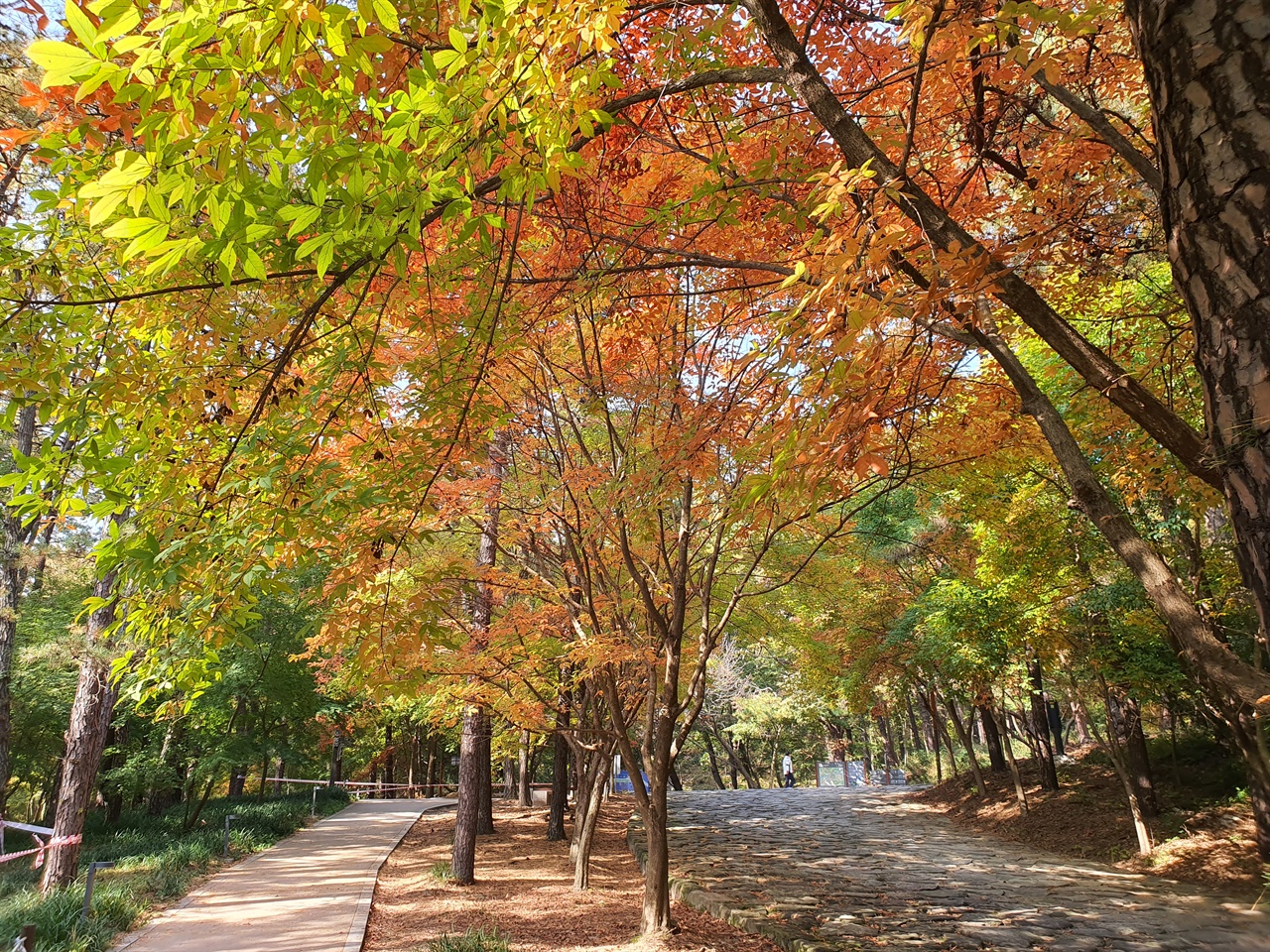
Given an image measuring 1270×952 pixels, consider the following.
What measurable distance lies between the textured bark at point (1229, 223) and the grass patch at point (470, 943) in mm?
6836

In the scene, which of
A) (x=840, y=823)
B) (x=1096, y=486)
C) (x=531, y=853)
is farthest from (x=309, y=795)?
(x=1096, y=486)

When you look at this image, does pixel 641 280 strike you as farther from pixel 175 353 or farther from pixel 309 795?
pixel 309 795

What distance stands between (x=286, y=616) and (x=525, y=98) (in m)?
15.0

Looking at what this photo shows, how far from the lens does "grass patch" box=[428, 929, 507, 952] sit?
643 centimetres

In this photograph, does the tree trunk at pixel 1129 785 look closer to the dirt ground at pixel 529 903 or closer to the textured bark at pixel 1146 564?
the dirt ground at pixel 529 903

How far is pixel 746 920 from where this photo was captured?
6.81 metres

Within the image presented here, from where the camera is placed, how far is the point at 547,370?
25.4 ft

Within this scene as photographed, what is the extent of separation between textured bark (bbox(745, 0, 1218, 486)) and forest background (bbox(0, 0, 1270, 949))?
2 cm

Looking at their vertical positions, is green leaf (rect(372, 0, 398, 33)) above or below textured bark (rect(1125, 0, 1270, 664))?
above

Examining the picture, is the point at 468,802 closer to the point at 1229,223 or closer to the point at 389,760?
the point at 1229,223

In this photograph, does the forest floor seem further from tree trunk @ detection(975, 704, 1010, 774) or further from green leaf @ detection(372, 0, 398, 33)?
green leaf @ detection(372, 0, 398, 33)

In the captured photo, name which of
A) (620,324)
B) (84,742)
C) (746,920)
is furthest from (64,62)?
(84,742)

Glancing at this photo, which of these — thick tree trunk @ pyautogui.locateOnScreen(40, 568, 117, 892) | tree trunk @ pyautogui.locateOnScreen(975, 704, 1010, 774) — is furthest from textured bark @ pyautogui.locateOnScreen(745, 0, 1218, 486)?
tree trunk @ pyautogui.locateOnScreen(975, 704, 1010, 774)

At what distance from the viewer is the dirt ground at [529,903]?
22.2 feet
